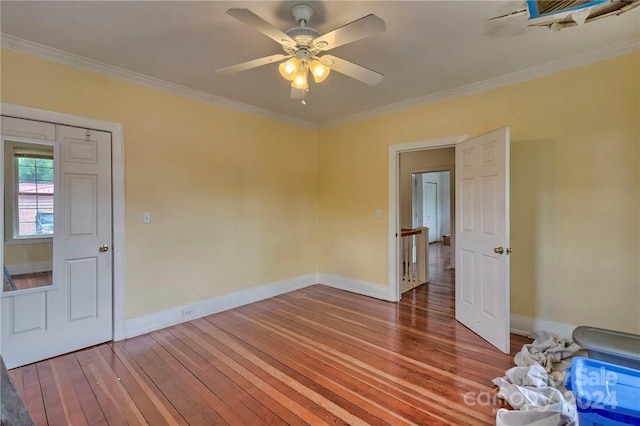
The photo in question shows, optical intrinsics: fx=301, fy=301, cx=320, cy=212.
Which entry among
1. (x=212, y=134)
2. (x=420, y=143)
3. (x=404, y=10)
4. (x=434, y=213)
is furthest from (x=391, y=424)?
(x=434, y=213)

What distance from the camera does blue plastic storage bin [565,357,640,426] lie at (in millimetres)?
1358

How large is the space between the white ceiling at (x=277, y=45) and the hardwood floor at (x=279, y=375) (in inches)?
105

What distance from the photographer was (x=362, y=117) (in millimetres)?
4438

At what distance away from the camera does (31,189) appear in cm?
258

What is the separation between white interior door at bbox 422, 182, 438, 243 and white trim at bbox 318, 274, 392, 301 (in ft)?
19.1

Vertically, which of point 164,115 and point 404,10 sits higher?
point 404,10

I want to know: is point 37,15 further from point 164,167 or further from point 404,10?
point 404,10

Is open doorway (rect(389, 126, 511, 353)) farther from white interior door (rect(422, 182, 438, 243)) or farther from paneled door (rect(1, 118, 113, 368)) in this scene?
white interior door (rect(422, 182, 438, 243))

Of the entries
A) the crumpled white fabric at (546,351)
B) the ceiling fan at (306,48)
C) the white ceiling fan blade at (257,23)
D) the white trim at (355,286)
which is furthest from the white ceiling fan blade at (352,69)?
the white trim at (355,286)

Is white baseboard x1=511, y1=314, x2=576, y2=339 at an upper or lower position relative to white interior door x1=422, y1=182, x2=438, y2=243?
lower

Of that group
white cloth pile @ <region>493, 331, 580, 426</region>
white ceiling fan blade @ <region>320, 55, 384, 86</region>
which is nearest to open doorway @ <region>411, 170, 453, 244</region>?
white cloth pile @ <region>493, 331, 580, 426</region>

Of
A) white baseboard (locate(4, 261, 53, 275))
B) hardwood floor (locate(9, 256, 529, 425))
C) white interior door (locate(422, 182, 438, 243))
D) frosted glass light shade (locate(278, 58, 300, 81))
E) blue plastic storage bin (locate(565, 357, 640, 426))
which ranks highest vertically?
frosted glass light shade (locate(278, 58, 300, 81))

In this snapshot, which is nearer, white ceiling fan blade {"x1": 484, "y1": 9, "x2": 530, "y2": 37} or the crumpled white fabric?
white ceiling fan blade {"x1": 484, "y1": 9, "x2": 530, "y2": 37}

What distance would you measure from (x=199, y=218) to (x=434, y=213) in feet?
28.0
